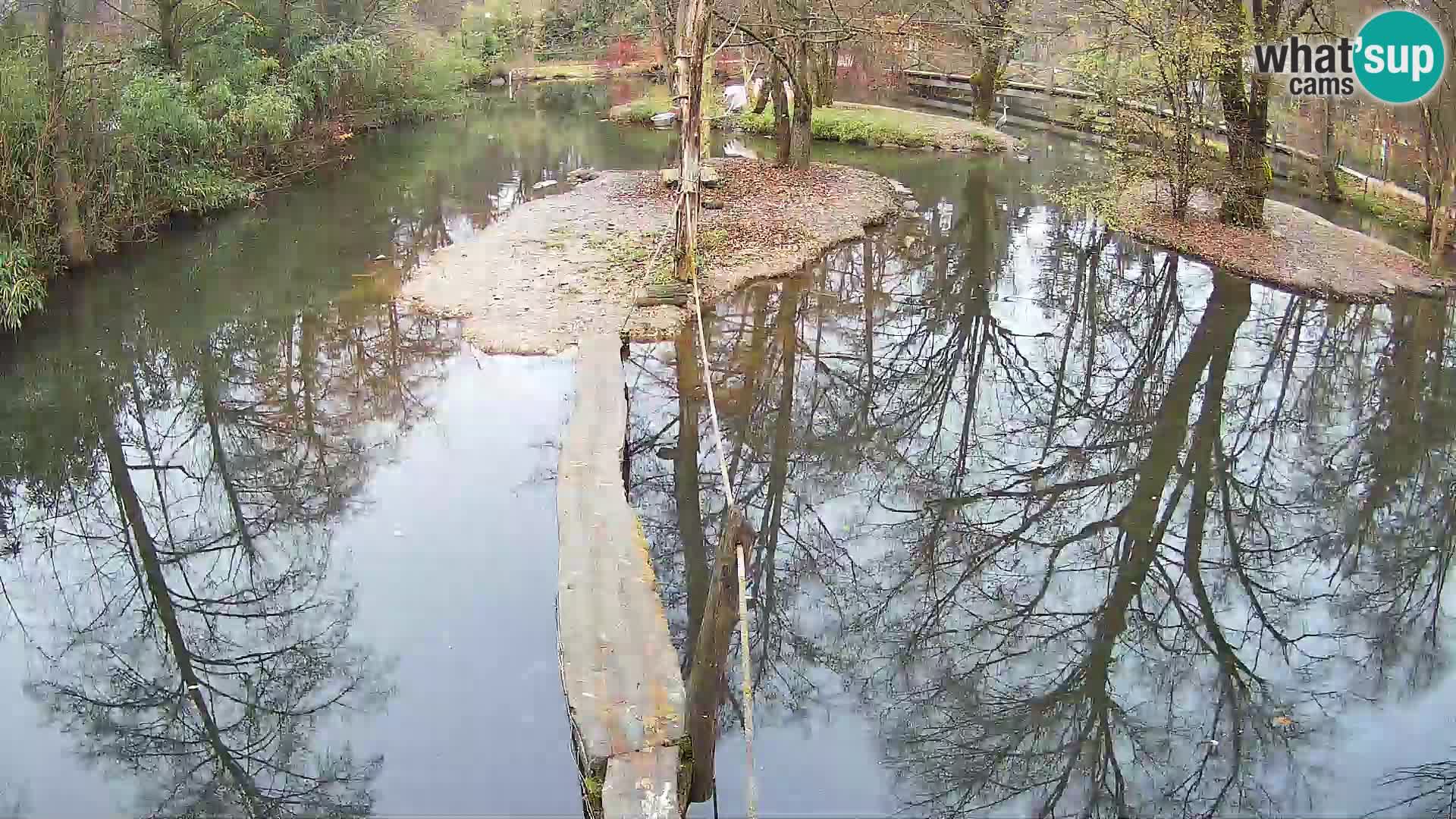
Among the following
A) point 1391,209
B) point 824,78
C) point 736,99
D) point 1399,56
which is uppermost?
point 824,78

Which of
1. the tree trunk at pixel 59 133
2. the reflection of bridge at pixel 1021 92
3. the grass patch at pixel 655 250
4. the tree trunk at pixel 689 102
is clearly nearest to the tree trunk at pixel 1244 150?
the reflection of bridge at pixel 1021 92

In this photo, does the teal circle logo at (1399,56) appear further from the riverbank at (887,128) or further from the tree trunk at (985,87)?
the tree trunk at (985,87)

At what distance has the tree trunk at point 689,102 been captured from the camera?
10883mm

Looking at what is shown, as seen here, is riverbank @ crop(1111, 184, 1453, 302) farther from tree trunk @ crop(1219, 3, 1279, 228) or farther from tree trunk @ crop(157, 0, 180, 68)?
tree trunk @ crop(157, 0, 180, 68)

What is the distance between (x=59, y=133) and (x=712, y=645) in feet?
37.8

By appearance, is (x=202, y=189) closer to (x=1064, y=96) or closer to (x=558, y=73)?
(x=1064, y=96)

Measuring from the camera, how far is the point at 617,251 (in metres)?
13.6

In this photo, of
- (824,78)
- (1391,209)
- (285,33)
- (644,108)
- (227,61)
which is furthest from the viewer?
(644,108)

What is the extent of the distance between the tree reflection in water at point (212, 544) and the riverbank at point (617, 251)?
89cm

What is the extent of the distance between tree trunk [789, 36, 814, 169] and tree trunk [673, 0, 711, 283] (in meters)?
6.94

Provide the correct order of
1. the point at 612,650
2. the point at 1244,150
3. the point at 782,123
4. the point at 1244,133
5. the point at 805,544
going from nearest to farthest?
the point at 612,650
the point at 805,544
the point at 1244,133
the point at 1244,150
the point at 782,123

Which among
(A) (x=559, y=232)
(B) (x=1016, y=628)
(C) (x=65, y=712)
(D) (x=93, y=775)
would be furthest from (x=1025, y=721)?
(A) (x=559, y=232)

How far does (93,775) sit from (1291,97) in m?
16.8

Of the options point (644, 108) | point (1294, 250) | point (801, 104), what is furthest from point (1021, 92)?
point (1294, 250)
